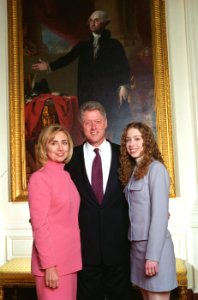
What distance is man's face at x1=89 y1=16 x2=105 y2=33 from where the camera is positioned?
4.70 m

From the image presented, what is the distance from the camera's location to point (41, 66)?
4.72 meters

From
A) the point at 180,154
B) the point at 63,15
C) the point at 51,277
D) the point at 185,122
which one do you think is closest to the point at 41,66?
the point at 63,15

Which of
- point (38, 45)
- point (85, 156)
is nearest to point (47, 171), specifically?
point (85, 156)

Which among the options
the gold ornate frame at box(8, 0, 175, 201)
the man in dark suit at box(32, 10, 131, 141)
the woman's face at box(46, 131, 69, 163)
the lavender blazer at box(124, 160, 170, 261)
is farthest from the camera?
the man in dark suit at box(32, 10, 131, 141)

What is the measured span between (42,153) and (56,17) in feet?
9.63

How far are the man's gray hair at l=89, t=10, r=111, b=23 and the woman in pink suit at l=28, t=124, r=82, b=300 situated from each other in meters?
2.73

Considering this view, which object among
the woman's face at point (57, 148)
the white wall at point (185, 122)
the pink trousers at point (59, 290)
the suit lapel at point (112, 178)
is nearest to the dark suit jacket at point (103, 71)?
the white wall at point (185, 122)

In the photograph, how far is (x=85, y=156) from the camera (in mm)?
2934

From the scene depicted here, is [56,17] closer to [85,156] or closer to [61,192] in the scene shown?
[85,156]

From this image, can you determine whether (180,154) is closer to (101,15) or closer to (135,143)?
(135,143)

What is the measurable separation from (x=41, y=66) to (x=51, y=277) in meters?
3.16

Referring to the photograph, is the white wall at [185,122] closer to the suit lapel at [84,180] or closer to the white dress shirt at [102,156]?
the white dress shirt at [102,156]

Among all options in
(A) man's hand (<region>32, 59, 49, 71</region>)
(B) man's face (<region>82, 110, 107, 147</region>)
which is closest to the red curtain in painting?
(A) man's hand (<region>32, 59, 49, 71</region>)

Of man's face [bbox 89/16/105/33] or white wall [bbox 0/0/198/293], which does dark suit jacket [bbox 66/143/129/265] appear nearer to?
white wall [bbox 0/0/198/293]
